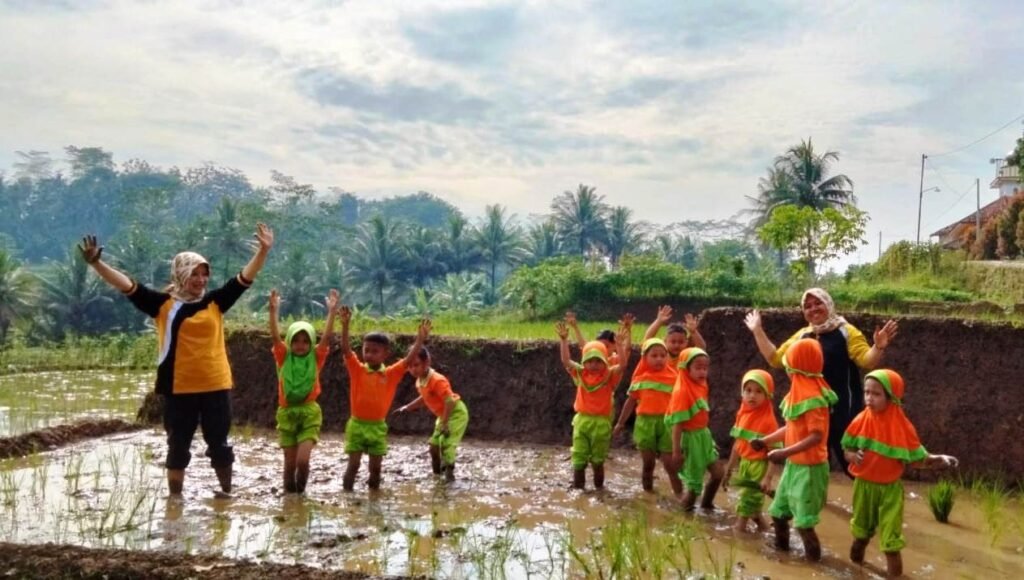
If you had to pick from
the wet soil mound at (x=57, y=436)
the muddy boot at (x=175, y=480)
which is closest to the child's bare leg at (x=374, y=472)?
the muddy boot at (x=175, y=480)

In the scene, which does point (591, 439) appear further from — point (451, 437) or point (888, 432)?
point (888, 432)

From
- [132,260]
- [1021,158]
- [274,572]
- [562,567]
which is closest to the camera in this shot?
[274,572]

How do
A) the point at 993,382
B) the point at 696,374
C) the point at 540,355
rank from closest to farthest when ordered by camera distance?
the point at 696,374
the point at 993,382
the point at 540,355

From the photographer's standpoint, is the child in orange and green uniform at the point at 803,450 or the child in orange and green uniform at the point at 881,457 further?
the child in orange and green uniform at the point at 803,450

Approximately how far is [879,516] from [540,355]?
18.9 ft

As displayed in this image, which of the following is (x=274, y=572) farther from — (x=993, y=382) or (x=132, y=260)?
(x=132, y=260)

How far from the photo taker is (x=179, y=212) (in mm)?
81688

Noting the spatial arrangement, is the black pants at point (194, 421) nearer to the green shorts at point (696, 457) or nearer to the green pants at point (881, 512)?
the green shorts at point (696, 457)

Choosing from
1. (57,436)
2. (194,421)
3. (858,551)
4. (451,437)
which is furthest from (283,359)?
(858,551)

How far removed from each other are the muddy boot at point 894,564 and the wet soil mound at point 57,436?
7.71m

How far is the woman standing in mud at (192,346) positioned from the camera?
6379 millimetres

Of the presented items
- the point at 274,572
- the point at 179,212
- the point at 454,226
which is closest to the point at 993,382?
the point at 274,572

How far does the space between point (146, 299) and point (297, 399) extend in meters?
1.45

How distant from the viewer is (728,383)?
376 inches
